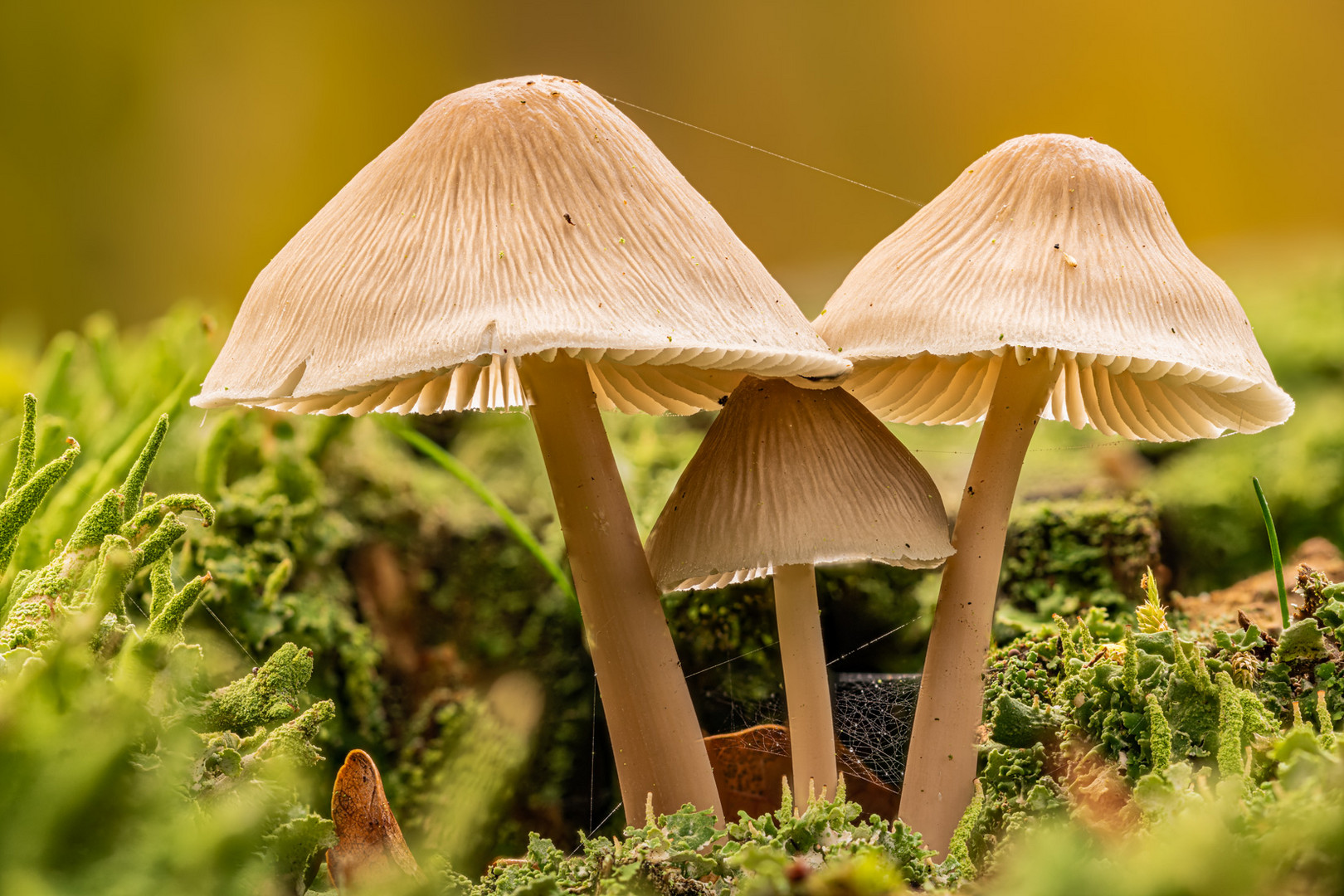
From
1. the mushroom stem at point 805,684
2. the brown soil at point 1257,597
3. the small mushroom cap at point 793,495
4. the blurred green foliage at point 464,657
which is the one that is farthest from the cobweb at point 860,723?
the brown soil at point 1257,597

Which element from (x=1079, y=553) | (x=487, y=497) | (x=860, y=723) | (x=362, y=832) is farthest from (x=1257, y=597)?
(x=362, y=832)

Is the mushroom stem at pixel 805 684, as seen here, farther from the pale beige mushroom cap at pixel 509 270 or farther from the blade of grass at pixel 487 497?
the blade of grass at pixel 487 497

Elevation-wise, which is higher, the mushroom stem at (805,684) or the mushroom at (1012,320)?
the mushroom at (1012,320)

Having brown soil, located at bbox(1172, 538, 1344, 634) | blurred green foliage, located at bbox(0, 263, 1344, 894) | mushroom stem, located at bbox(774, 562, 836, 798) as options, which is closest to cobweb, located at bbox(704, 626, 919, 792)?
blurred green foliage, located at bbox(0, 263, 1344, 894)

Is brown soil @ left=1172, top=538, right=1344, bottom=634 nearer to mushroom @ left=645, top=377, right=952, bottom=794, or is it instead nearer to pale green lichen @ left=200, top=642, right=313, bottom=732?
mushroom @ left=645, top=377, right=952, bottom=794

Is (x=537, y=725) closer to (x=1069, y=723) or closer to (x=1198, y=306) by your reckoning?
(x=1069, y=723)

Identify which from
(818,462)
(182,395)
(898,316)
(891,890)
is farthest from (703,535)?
(182,395)

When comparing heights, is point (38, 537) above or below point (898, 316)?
below
